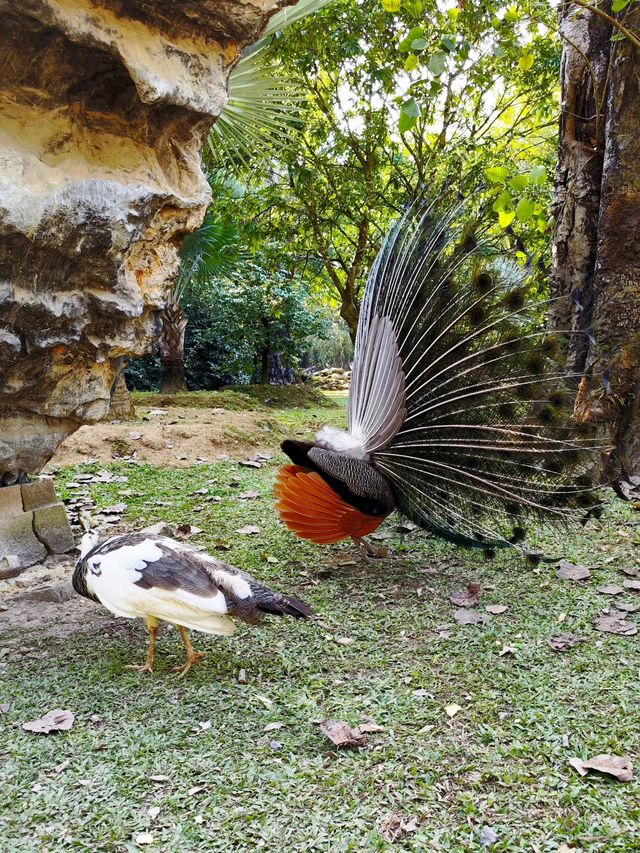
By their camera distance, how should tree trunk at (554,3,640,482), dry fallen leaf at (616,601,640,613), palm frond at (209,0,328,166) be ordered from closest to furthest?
1. dry fallen leaf at (616,601,640,613)
2. tree trunk at (554,3,640,482)
3. palm frond at (209,0,328,166)

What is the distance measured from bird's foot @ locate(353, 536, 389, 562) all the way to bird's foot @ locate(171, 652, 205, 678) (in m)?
1.52

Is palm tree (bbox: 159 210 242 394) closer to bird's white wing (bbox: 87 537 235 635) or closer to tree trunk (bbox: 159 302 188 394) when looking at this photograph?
tree trunk (bbox: 159 302 188 394)

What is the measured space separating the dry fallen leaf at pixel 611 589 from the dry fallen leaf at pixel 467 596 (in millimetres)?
645

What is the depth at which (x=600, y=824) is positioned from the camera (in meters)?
2.03

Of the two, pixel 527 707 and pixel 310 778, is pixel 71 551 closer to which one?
pixel 310 778

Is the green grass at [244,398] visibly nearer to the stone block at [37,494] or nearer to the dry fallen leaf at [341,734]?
the stone block at [37,494]

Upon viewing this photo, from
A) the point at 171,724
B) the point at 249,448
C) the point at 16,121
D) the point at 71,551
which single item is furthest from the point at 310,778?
the point at 249,448

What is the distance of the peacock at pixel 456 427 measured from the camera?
3969 millimetres

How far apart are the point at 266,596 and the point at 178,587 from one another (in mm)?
365

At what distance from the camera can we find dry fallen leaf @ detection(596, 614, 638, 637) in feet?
10.7

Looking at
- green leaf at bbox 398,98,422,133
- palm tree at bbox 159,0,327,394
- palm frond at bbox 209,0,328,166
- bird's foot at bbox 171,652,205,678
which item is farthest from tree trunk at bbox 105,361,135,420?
green leaf at bbox 398,98,422,133

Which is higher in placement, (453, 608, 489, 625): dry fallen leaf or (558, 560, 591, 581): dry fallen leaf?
(558, 560, 591, 581): dry fallen leaf

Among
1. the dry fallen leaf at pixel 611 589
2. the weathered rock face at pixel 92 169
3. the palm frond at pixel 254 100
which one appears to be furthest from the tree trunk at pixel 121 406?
the dry fallen leaf at pixel 611 589

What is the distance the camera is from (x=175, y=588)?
2.78 meters
